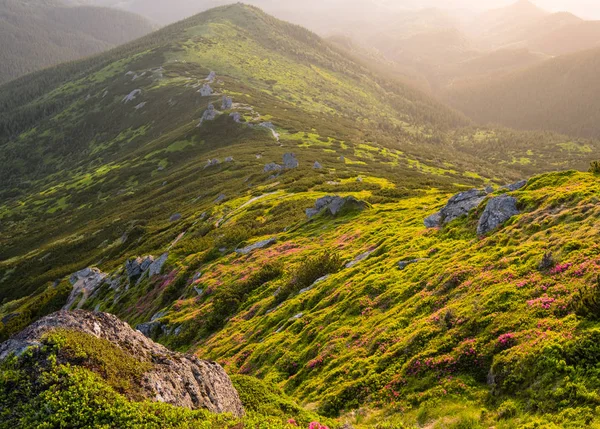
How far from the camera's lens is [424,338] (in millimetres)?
20203

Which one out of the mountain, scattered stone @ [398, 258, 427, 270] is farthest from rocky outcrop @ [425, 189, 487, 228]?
scattered stone @ [398, 258, 427, 270]

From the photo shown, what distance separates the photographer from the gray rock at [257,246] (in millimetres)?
51469

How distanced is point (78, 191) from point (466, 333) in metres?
171

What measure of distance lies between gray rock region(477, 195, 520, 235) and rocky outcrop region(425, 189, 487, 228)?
3702 millimetres

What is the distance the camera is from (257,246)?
170 ft

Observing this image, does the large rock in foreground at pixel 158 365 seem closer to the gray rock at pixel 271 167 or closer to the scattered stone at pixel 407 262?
the scattered stone at pixel 407 262

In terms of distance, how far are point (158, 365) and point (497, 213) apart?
2655 cm

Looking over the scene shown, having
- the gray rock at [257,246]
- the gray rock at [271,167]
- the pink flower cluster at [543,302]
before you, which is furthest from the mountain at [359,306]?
the gray rock at [271,167]

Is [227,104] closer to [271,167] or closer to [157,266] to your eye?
[271,167]

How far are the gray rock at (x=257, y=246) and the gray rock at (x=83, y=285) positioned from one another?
34.1 meters

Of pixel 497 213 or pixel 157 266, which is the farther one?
pixel 157 266

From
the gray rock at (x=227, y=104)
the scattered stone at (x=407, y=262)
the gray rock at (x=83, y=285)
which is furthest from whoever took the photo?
the gray rock at (x=227, y=104)

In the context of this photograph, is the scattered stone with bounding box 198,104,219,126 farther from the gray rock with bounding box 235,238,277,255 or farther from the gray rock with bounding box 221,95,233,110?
the gray rock with bounding box 235,238,277,255

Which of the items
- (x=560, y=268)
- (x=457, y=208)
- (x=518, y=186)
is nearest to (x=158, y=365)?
(x=560, y=268)
